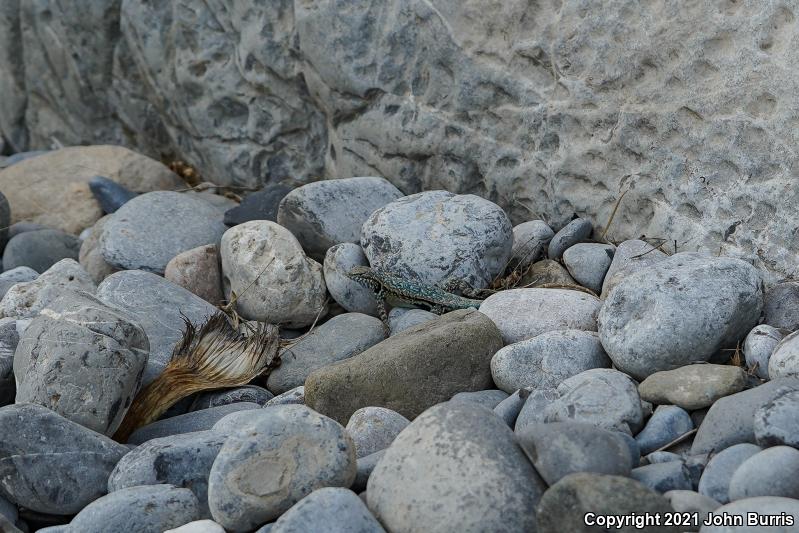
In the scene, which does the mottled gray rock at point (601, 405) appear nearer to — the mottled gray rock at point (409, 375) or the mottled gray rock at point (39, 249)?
the mottled gray rock at point (409, 375)

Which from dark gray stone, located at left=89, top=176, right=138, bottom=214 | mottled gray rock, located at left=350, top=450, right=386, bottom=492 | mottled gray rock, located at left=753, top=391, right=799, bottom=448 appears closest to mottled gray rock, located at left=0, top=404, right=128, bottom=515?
mottled gray rock, located at left=350, top=450, right=386, bottom=492

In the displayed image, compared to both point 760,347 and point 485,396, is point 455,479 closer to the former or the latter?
point 485,396

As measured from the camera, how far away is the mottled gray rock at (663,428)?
357cm

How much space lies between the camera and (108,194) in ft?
24.0

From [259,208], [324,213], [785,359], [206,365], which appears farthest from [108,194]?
[785,359]

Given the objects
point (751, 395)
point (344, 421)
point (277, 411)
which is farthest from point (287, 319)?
point (751, 395)

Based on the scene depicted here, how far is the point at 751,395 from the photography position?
11.4 ft

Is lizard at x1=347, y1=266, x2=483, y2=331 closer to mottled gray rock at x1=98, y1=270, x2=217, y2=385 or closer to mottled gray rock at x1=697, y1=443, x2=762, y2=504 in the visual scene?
mottled gray rock at x1=98, y1=270, x2=217, y2=385

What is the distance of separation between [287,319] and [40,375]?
169cm

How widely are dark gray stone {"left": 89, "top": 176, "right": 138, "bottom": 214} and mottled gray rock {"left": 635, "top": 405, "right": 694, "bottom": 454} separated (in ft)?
15.7

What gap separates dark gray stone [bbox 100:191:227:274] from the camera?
19.6ft

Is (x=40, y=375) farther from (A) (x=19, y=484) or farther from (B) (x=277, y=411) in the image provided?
(B) (x=277, y=411)

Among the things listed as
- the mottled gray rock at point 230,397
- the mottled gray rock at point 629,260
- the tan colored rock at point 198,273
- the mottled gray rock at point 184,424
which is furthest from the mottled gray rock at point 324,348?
the mottled gray rock at point 629,260

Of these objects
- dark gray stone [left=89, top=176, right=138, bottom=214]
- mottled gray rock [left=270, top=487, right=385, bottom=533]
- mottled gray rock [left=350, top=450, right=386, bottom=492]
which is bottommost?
dark gray stone [left=89, top=176, right=138, bottom=214]
